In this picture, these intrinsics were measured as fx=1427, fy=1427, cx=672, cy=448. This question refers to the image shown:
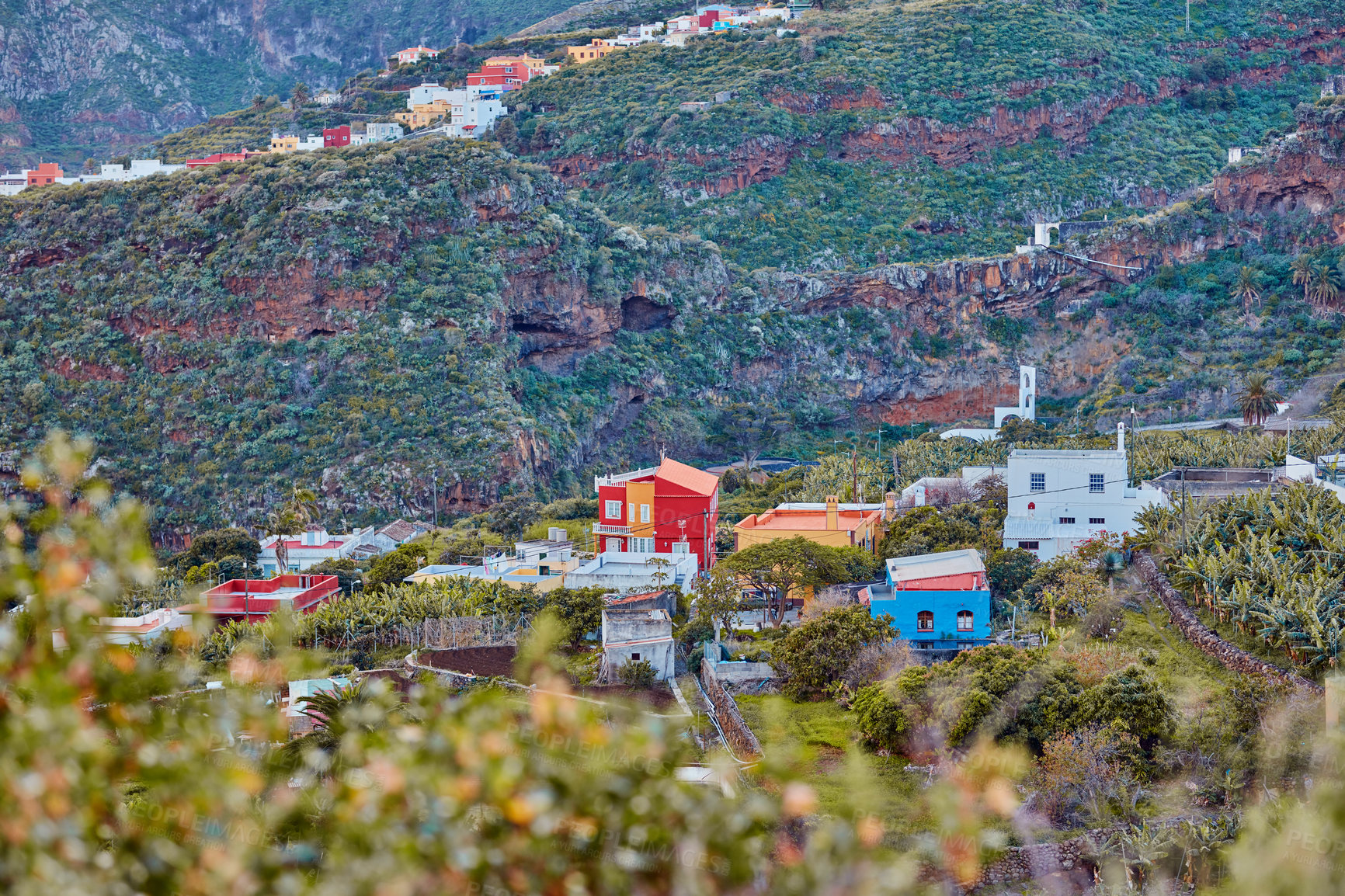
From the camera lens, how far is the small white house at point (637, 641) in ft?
100

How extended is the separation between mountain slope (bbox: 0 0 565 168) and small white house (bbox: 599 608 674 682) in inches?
3989

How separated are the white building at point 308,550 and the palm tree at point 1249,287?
44.8 metres

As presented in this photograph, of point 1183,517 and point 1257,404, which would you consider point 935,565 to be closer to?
point 1183,517

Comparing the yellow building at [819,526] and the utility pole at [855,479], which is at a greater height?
the yellow building at [819,526]

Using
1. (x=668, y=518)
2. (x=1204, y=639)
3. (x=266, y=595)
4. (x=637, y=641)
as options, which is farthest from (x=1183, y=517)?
(x=266, y=595)

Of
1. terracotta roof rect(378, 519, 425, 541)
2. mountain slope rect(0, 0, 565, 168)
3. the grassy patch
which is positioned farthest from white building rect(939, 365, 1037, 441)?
mountain slope rect(0, 0, 565, 168)

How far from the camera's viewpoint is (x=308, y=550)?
158 ft

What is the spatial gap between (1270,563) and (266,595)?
25621mm

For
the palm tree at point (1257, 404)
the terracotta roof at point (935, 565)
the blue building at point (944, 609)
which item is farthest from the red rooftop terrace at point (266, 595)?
the palm tree at point (1257, 404)

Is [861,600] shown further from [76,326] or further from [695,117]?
[695,117]

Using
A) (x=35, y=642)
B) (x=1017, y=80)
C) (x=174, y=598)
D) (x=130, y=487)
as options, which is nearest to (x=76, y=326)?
(x=130, y=487)

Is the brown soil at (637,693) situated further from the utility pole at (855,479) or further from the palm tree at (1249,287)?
the palm tree at (1249,287)

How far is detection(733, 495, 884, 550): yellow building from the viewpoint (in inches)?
1620

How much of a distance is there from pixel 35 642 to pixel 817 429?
68.7 metres
